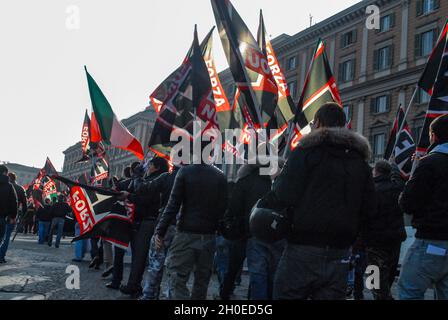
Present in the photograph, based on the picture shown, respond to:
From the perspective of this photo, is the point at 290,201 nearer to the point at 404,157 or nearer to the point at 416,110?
the point at 404,157

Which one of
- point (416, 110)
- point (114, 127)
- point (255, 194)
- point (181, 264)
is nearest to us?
point (181, 264)

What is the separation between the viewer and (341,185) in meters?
2.55

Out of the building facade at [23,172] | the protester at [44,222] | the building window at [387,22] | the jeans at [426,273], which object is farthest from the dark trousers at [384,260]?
the building facade at [23,172]

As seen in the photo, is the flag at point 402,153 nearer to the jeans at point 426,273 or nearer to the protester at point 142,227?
the protester at point 142,227

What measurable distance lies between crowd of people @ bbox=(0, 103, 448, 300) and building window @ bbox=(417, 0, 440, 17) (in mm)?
25768

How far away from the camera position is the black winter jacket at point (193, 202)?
4008mm

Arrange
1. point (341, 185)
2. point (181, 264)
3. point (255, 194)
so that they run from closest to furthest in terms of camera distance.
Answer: point (341, 185), point (181, 264), point (255, 194)

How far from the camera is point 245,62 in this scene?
5.95 meters

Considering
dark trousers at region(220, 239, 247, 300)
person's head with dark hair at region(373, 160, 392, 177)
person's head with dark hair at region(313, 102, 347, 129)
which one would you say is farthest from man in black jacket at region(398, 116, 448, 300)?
person's head with dark hair at region(373, 160, 392, 177)

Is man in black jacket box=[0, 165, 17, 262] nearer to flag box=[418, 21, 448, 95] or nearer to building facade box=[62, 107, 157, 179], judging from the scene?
flag box=[418, 21, 448, 95]
